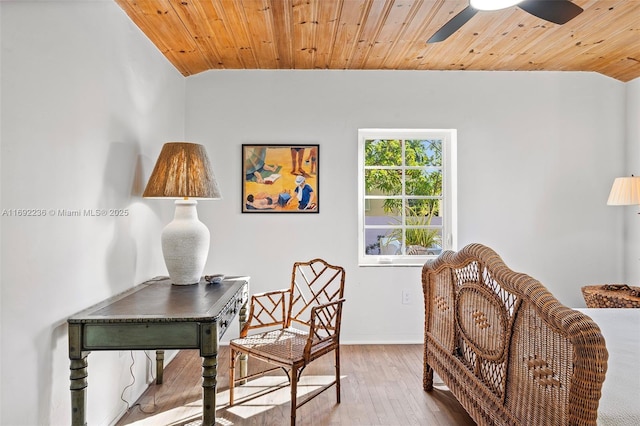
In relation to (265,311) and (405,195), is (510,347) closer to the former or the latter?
(265,311)

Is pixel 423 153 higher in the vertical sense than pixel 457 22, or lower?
lower

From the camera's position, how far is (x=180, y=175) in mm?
2322

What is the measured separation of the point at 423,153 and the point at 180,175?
2.24m

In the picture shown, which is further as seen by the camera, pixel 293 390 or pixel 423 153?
pixel 423 153

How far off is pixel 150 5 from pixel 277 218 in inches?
72.5

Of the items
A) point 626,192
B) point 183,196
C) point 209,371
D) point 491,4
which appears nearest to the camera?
point 209,371

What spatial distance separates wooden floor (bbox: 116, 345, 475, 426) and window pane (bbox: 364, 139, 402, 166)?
171 centimetres

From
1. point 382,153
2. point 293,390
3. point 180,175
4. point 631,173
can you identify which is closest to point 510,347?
point 293,390

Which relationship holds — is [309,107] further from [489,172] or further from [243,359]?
[243,359]

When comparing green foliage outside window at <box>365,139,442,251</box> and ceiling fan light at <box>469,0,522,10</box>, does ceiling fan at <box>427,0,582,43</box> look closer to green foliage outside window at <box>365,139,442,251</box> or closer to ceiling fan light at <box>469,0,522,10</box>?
ceiling fan light at <box>469,0,522,10</box>

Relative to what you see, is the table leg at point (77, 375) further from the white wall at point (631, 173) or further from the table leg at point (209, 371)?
the white wall at point (631, 173)

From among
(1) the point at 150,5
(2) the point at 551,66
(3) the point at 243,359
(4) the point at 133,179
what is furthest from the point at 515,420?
(2) the point at 551,66

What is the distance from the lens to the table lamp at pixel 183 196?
2307 mm

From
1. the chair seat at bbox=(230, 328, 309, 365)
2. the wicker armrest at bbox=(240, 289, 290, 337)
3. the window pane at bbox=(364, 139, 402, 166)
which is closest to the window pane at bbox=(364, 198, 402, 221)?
the window pane at bbox=(364, 139, 402, 166)
